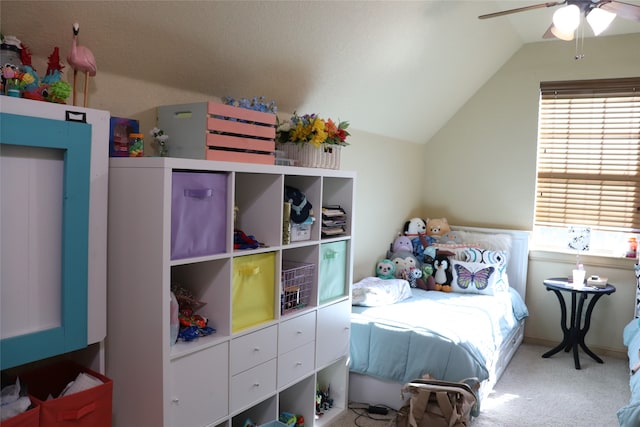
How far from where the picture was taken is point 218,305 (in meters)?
2.12

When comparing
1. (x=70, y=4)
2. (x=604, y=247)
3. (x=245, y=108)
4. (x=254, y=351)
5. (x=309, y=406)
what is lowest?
(x=309, y=406)

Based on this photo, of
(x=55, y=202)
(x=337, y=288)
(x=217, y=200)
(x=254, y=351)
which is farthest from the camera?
(x=337, y=288)

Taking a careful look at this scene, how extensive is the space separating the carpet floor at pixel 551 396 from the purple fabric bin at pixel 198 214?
1.40 m

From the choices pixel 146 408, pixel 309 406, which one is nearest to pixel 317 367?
pixel 309 406

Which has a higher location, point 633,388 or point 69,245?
point 69,245

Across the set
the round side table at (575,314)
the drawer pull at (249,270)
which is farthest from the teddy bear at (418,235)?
the drawer pull at (249,270)

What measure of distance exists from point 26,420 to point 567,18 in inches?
109

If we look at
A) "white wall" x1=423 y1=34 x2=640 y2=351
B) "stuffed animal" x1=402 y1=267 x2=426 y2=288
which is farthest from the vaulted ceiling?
"stuffed animal" x1=402 y1=267 x2=426 y2=288

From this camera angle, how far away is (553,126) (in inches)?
174

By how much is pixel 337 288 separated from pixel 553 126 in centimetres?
268

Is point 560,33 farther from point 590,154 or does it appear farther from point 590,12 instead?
point 590,154

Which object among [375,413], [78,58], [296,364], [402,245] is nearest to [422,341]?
[375,413]

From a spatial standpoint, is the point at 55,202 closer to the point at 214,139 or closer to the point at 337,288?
the point at 214,139

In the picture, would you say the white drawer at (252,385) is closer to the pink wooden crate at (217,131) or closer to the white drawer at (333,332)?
the white drawer at (333,332)
